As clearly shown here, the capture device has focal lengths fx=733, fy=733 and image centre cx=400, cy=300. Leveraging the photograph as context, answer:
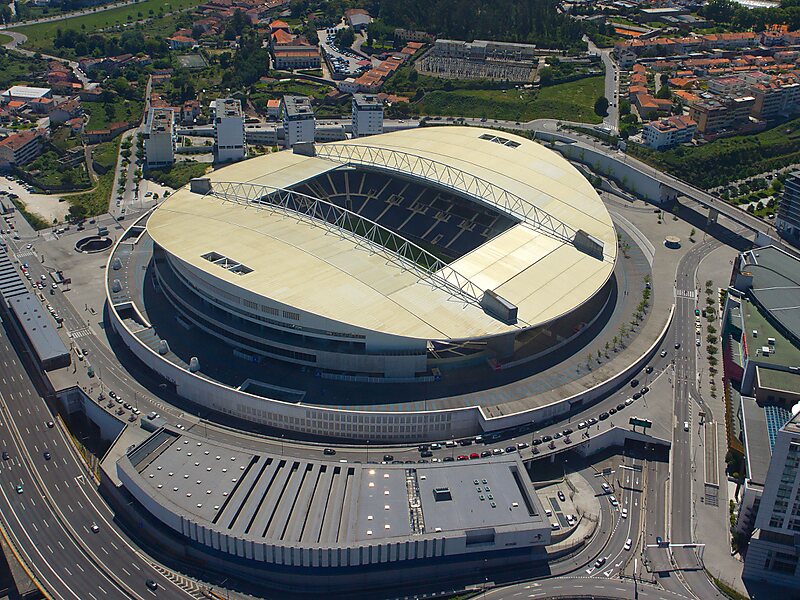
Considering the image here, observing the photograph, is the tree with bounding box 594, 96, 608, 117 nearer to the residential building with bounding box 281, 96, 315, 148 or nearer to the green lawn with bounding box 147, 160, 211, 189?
the residential building with bounding box 281, 96, 315, 148

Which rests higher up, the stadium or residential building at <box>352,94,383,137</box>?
residential building at <box>352,94,383,137</box>

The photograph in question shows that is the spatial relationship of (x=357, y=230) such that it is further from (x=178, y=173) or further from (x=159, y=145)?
(x=159, y=145)

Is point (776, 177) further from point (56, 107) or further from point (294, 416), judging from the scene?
point (56, 107)

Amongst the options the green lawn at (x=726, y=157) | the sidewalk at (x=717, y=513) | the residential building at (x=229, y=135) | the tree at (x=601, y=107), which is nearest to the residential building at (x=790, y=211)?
the green lawn at (x=726, y=157)

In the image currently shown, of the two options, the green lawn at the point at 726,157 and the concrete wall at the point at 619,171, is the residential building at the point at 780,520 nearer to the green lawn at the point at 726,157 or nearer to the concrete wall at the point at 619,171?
the concrete wall at the point at 619,171

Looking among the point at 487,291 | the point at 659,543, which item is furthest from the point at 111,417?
the point at 659,543

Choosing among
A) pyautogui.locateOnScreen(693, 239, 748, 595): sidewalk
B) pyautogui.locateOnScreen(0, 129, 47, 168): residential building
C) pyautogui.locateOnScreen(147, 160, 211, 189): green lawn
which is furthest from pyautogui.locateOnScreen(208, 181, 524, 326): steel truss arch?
pyautogui.locateOnScreen(0, 129, 47, 168): residential building
